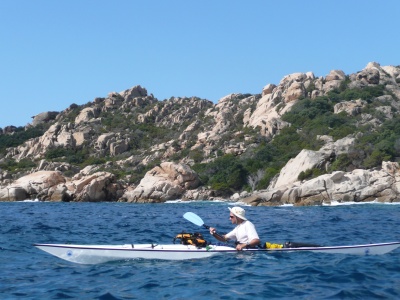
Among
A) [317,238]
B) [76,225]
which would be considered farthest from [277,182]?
[317,238]

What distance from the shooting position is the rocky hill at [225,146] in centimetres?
5084

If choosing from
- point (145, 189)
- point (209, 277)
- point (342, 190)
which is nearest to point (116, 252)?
point (209, 277)

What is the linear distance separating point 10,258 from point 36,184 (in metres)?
48.0

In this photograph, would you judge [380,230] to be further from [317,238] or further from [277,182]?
[277,182]

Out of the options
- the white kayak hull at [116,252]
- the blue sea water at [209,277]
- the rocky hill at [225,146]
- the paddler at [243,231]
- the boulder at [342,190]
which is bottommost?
the blue sea water at [209,277]

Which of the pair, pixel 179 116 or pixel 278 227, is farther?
pixel 179 116

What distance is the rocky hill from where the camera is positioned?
50844 millimetres

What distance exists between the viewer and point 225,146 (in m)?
76.8

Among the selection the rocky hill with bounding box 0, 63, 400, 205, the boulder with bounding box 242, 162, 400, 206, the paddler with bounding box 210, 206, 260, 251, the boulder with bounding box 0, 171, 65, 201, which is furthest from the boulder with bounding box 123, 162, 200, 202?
the paddler with bounding box 210, 206, 260, 251

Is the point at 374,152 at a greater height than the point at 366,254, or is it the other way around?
the point at 374,152

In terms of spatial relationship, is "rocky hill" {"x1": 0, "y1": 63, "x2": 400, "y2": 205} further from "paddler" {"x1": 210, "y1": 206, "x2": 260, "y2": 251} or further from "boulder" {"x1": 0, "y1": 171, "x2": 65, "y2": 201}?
"paddler" {"x1": 210, "y1": 206, "x2": 260, "y2": 251}

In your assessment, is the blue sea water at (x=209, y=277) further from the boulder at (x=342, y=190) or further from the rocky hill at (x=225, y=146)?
the rocky hill at (x=225, y=146)

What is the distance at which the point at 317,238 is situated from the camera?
58.6 ft

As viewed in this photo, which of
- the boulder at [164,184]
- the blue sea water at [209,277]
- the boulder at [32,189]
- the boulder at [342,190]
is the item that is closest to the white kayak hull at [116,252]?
the blue sea water at [209,277]
